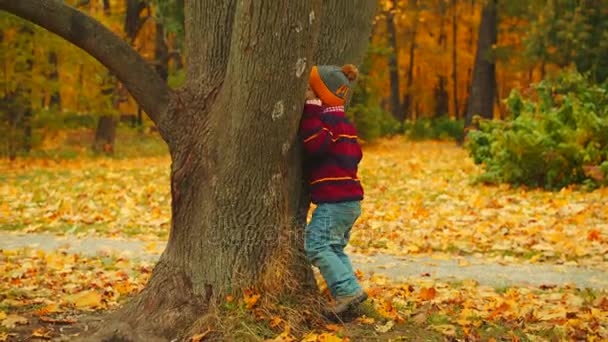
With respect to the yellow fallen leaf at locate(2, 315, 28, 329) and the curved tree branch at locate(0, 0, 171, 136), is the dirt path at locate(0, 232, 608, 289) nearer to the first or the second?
the yellow fallen leaf at locate(2, 315, 28, 329)

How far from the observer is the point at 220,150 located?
4.60 metres

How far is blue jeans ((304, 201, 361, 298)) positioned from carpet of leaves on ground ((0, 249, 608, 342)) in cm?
27

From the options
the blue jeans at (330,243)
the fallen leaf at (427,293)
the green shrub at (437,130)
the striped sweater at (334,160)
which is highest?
the striped sweater at (334,160)

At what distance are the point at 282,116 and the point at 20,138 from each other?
16.8 m

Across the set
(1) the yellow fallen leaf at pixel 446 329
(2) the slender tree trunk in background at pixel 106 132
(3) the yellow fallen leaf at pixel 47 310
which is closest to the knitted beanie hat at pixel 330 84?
(1) the yellow fallen leaf at pixel 446 329

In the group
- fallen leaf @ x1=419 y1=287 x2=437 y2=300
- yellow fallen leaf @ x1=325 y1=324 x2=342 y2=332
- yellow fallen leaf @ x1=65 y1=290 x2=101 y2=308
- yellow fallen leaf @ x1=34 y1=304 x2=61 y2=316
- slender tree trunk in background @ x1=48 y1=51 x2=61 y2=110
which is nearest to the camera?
yellow fallen leaf @ x1=325 y1=324 x2=342 y2=332

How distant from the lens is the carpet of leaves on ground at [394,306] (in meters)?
4.75

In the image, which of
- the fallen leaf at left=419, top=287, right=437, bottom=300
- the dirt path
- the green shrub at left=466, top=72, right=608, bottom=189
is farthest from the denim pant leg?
the green shrub at left=466, top=72, right=608, bottom=189

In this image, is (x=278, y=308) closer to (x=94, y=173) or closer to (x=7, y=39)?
(x=94, y=173)

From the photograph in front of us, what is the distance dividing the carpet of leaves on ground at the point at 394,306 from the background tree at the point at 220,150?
307 mm

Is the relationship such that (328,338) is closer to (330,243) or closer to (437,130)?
(330,243)

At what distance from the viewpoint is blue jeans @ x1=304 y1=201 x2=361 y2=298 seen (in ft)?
15.7

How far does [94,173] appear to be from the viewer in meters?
16.6

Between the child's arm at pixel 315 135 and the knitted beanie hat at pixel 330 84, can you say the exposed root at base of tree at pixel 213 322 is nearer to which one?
the child's arm at pixel 315 135
